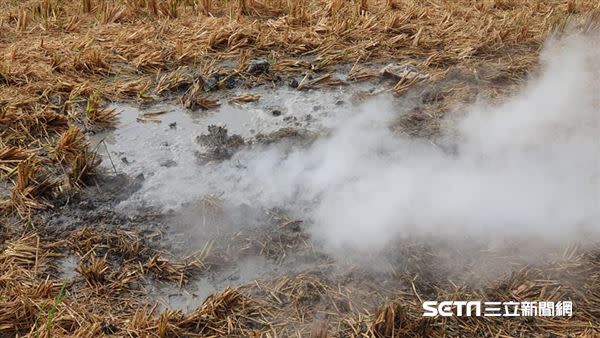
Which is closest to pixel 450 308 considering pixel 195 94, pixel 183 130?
pixel 183 130

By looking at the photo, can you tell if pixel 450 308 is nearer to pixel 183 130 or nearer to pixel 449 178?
pixel 449 178

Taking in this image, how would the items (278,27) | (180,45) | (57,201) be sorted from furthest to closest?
1. (278,27)
2. (180,45)
3. (57,201)

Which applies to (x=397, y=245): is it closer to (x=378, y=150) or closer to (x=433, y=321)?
(x=433, y=321)

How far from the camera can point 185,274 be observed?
9.96 ft

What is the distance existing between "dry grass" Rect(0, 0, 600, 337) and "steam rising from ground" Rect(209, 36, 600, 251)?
297 millimetres

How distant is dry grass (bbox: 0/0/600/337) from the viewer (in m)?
2.74

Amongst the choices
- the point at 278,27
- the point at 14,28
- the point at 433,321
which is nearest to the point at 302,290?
the point at 433,321

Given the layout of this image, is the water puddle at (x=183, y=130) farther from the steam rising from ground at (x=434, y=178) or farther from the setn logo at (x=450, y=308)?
the setn logo at (x=450, y=308)

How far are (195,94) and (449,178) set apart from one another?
1941 mm

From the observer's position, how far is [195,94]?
454 cm

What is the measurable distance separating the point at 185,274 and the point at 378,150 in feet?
4.95

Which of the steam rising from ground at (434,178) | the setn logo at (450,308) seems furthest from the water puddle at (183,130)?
the setn logo at (450,308)

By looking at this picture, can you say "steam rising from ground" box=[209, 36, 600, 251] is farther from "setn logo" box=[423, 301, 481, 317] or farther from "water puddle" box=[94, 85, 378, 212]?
"setn logo" box=[423, 301, 481, 317]

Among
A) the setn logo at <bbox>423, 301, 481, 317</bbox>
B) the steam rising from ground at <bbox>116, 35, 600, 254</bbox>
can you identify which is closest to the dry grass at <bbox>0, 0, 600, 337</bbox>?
the setn logo at <bbox>423, 301, 481, 317</bbox>
